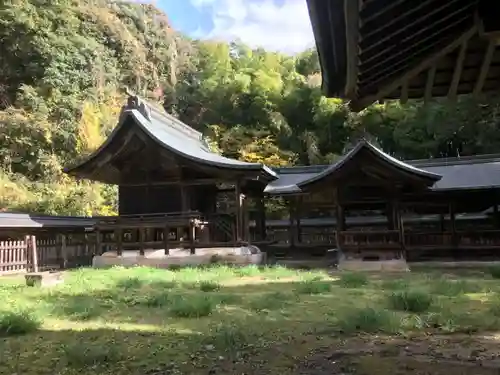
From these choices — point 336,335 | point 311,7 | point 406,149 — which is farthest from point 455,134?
point 311,7

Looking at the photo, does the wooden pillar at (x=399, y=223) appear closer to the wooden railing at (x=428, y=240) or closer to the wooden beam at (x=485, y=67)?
the wooden railing at (x=428, y=240)

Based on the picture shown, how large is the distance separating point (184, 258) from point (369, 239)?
19.8ft

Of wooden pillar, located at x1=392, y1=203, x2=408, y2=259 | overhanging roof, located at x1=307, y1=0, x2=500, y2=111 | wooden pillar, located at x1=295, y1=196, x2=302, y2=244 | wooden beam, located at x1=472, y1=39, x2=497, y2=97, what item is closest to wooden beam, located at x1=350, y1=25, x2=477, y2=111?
overhanging roof, located at x1=307, y1=0, x2=500, y2=111

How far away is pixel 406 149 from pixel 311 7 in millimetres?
28126

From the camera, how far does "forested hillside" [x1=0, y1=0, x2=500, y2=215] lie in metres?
26.0

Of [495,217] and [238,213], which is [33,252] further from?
[495,217]

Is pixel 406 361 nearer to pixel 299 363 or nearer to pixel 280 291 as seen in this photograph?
pixel 299 363

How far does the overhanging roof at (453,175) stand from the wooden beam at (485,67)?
10730mm

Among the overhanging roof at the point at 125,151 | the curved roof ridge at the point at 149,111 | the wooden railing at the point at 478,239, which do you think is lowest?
the wooden railing at the point at 478,239

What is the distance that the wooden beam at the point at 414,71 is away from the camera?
3.84 m

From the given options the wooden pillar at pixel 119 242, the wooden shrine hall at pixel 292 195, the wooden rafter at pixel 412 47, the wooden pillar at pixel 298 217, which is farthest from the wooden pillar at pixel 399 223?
Answer: the wooden rafter at pixel 412 47

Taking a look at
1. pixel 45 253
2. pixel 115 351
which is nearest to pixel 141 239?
pixel 45 253

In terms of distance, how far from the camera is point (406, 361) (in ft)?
15.2

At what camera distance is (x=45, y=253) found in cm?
1770
